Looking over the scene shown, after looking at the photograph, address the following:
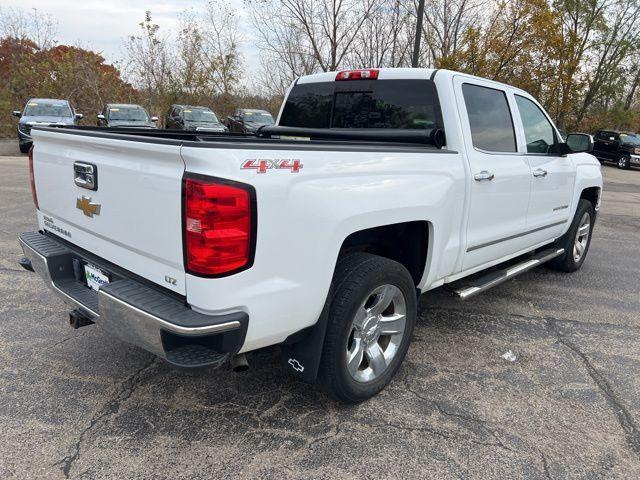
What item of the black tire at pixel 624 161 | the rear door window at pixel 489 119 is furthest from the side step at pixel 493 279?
the black tire at pixel 624 161


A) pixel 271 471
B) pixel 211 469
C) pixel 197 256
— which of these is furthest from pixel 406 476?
Answer: pixel 197 256

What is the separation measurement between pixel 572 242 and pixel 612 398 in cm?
283

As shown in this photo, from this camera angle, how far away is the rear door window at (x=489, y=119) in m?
3.54

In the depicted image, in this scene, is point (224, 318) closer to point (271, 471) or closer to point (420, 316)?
point (271, 471)

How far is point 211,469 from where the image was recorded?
231 cm

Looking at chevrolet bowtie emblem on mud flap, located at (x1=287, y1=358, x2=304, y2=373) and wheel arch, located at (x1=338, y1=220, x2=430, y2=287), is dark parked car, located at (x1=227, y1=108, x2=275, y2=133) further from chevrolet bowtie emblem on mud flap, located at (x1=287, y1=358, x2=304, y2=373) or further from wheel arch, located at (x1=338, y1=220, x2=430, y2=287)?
chevrolet bowtie emblem on mud flap, located at (x1=287, y1=358, x2=304, y2=373)

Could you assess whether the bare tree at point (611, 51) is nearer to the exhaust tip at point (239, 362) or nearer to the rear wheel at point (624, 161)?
the rear wheel at point (624, 161)

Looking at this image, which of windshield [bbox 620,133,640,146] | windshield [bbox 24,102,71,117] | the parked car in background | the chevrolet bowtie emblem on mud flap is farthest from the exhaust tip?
windshield [bbox 620,133,640,146]

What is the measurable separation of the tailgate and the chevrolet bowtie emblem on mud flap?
758 millimetres

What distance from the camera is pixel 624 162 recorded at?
24.5 metres

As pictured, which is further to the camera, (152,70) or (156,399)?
(152,70)

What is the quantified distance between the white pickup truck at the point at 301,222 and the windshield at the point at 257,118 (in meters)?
17.4

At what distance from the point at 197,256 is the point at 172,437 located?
1128 millimetres

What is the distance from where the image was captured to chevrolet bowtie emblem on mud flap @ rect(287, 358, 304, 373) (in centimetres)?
253
